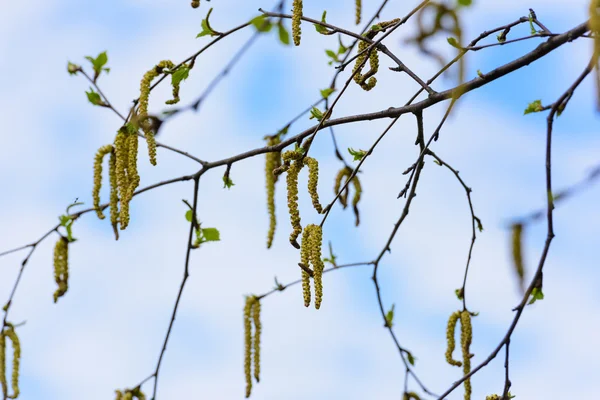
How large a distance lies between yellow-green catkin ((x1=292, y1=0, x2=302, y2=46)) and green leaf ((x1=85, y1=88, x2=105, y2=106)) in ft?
3.81

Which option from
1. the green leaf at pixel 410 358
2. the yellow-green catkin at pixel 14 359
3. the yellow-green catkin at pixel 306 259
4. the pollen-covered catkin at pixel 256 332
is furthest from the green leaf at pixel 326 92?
the yellow-green catkin at pixel 14 359

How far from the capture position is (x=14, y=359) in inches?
160

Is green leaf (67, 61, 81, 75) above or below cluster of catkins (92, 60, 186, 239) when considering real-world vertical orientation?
above

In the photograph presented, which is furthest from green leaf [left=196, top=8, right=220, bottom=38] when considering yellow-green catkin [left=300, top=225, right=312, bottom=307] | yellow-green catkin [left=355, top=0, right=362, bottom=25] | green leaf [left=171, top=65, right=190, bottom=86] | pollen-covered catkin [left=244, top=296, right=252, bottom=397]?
pollen-covered catkin [left=244, top=296, right=252, bottom=397]

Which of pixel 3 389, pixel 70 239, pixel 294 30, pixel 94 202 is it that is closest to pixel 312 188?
pixel 294 30

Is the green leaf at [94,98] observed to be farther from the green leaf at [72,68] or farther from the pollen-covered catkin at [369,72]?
the pollen-covered catkin at [369,72]

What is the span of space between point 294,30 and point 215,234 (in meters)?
1.25

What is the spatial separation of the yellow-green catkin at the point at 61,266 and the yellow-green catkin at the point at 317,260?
1.39 metres

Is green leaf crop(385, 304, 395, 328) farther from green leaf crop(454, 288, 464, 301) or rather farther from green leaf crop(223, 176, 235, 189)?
green leaf crop(223, 176, 235, 189)

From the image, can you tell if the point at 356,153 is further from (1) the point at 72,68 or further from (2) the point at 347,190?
(1) the point at 72,68

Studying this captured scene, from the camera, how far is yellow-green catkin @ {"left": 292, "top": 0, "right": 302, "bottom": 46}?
3.23 metres

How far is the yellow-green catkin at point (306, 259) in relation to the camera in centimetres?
307

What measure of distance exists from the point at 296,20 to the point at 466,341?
66.3 inches

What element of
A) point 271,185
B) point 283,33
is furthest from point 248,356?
point 283,33
